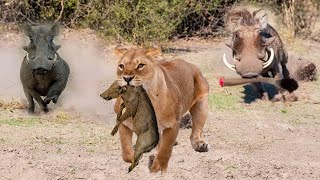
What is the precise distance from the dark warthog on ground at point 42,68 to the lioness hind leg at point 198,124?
3580 millimetres

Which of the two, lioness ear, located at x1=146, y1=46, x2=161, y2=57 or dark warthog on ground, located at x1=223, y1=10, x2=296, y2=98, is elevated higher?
lioness ear, located at x1=146, y1=46, x2=161, y2=57

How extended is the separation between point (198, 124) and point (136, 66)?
180 cm

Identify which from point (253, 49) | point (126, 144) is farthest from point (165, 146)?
point (253, 49)

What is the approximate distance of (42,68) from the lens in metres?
9.58

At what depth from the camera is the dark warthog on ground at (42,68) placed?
9.57 metres

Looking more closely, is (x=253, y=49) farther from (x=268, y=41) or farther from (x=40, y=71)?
(x=40, y=71)

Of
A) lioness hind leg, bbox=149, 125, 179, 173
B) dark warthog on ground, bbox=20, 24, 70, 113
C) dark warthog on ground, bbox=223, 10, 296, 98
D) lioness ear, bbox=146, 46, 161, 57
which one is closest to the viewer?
lioness ear, bbox=146, 46, 161, 57

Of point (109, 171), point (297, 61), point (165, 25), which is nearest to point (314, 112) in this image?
point (297, 61)

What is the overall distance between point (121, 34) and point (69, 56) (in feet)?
6.24

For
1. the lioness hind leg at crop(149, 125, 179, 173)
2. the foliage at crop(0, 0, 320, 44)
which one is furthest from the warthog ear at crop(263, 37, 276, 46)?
the lioness hind leg at crop(149, 125, 179, 173)

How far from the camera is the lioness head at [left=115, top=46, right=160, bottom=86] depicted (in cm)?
445

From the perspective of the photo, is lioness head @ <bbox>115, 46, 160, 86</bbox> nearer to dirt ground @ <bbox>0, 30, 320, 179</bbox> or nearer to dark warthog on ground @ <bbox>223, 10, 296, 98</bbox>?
dirt ground @ <bbox>0, 30, 320, 179</bbox>

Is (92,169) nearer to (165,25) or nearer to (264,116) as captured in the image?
(264,116)

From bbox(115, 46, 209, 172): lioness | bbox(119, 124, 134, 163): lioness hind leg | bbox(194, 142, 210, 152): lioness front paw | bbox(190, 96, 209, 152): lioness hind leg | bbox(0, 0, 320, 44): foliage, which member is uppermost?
bbox(115, 46, 209, 172): lioness
